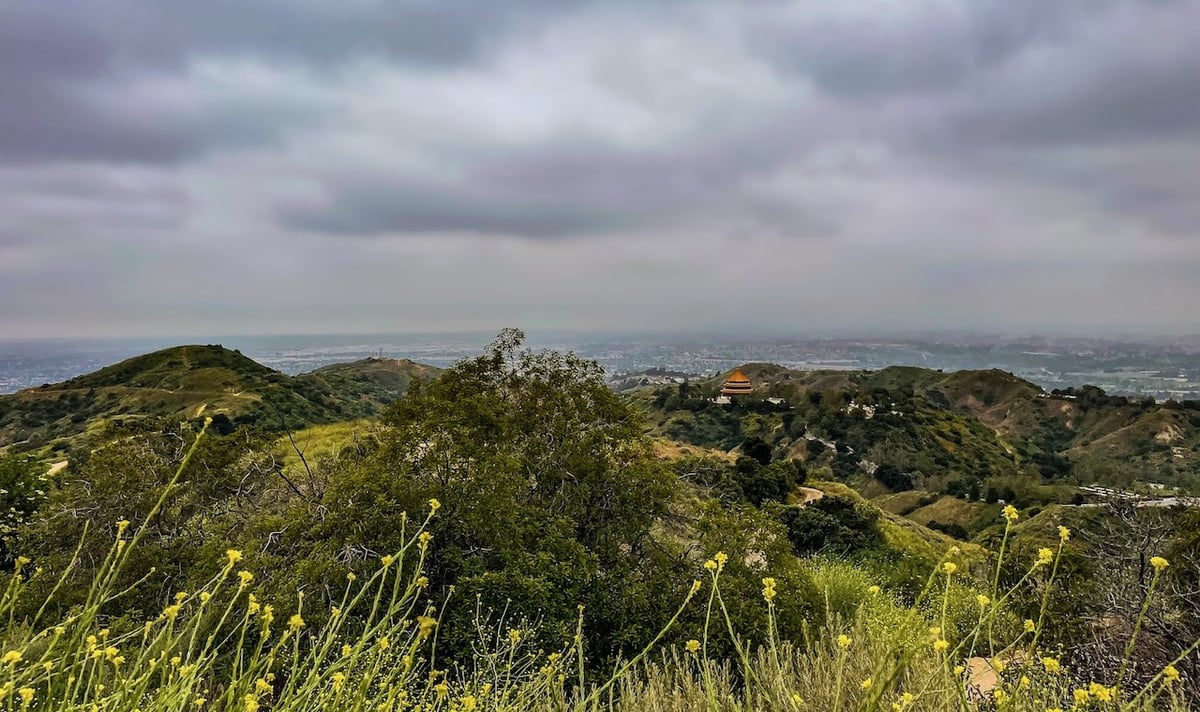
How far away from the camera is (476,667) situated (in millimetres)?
5574

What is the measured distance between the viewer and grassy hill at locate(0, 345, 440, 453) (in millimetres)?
63812

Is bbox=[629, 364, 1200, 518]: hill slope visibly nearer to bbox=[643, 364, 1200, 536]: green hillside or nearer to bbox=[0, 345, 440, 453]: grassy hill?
bbox=[643, 364, 1200, 536]: green hillside

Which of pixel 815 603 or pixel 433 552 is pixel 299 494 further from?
pixel 815 603

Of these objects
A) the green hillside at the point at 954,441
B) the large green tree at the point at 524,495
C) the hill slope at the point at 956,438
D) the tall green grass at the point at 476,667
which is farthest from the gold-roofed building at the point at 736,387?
the tall green grass at the point at 476,667

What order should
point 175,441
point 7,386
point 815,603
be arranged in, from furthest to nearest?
point 7,386 → point 175,441 → point 815,603

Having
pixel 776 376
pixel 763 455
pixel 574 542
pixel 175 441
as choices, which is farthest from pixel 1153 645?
pixel 776 376

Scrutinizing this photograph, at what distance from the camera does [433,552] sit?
8.43 m

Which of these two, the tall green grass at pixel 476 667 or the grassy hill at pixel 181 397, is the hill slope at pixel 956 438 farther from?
the grassy hill at pixel 181 397

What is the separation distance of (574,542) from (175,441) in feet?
29.7

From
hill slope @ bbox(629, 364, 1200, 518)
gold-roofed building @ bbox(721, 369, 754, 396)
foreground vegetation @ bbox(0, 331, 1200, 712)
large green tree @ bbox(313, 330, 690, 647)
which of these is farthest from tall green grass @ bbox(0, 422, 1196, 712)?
gold-roofed building @ bbox(721, 369, 754, 396)

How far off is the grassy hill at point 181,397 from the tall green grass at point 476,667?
53.4 m

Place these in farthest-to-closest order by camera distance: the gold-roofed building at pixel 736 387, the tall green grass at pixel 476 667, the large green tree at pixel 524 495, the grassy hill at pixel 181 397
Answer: the gold-roofed building at pixel 736 387 → the grassy hill at pixel 181 397 → the large green tree at pixel 524 495 → the tall green grass at pixel 476 667

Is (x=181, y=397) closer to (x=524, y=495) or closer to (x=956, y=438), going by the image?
(x=524, y=495)

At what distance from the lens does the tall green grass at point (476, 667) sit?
84.6 inches
